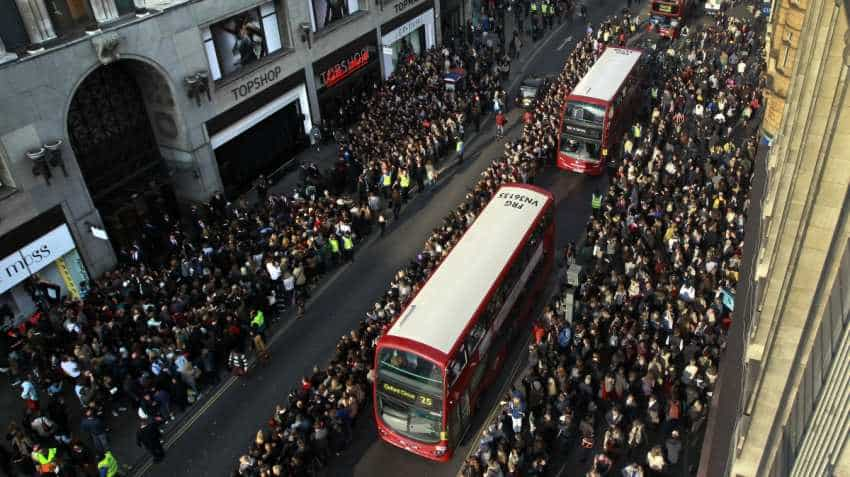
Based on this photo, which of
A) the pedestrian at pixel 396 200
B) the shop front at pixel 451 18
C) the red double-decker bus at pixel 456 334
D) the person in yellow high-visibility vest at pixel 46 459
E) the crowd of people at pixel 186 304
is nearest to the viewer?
the red double-decker bus at pixel 456 334

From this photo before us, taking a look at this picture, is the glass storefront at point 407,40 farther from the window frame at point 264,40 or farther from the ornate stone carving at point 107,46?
the ornate stone carving at point 107,46

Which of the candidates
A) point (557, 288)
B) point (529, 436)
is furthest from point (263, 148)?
point (529, 436)

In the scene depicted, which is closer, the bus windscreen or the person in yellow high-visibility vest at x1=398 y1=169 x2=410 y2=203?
the bus windscreen

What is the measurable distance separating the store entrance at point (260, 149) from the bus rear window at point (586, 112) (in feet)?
44.6

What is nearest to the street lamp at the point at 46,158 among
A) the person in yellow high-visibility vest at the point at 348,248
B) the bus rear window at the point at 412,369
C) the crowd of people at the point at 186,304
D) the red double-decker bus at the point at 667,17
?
the crowd of people at the point at 186,304

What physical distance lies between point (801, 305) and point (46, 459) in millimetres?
17208

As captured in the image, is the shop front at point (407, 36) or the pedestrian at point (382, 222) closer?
the pedestrian at point (382, 222)

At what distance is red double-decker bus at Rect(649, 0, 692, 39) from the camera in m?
44.2

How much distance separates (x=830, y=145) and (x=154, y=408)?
671 inches

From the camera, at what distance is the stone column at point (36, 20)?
68.0 feet

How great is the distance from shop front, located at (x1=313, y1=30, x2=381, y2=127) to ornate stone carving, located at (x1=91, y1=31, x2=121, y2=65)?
11614 mm

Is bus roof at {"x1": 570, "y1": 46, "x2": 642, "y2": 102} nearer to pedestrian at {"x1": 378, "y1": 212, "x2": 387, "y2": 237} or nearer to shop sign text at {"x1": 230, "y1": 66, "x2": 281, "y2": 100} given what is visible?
pedestrian at {"x1": 378, "y1": 212, "x2": 387, "y2": 237}

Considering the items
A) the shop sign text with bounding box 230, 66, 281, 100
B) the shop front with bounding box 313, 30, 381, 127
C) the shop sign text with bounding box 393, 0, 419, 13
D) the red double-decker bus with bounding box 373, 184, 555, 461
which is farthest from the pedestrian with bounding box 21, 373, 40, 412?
the shop sign text with bounding box 393, 0, 419, 13

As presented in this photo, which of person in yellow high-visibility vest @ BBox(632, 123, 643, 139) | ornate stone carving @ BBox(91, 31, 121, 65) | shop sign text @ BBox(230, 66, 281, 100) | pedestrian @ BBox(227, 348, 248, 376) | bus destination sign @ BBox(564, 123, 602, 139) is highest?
ornate stone carving @ BBox(91, 31, 121, 65)
